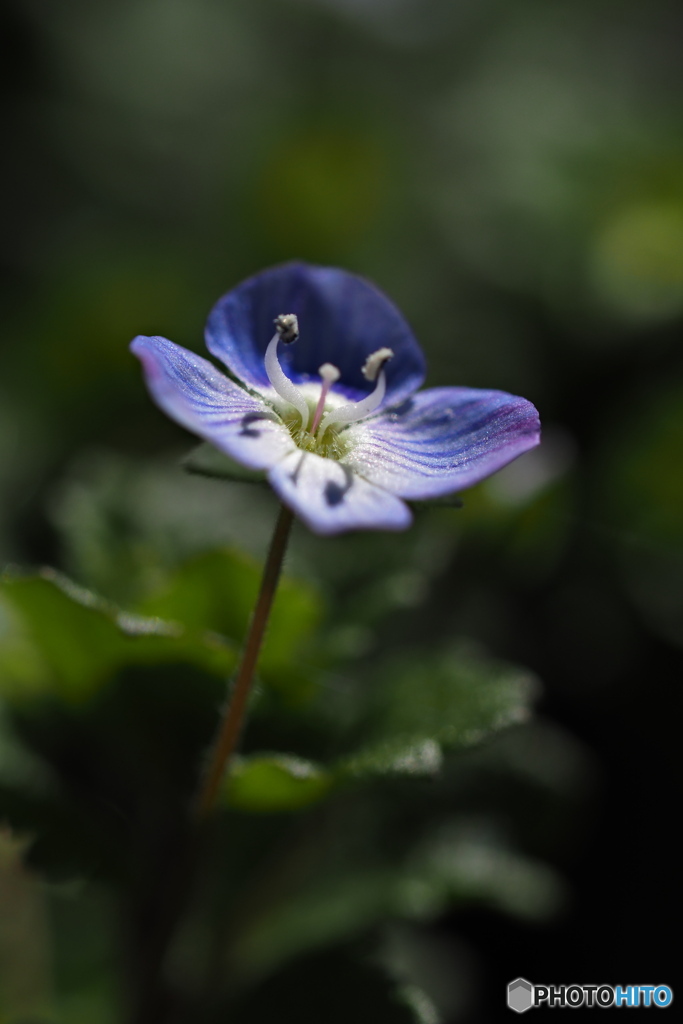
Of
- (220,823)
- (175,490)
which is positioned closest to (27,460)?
(175,490)

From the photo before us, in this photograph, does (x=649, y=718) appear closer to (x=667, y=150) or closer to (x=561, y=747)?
(x=561, y=747)

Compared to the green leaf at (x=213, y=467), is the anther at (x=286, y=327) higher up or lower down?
higher up

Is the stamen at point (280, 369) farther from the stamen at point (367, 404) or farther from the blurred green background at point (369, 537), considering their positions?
the blurred green background at point (369, 537)

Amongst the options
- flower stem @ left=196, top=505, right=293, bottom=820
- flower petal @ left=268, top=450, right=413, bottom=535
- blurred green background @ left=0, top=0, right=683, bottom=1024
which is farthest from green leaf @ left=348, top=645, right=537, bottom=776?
flower petal @ left=268, top=450, right=413, bottom=535

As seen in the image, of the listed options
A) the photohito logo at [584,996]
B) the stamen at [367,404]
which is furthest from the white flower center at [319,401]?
the photohito logo at [584,996]

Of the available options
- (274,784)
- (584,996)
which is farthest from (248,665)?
(584,996)

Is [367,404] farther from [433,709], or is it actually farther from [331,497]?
[433,709]
